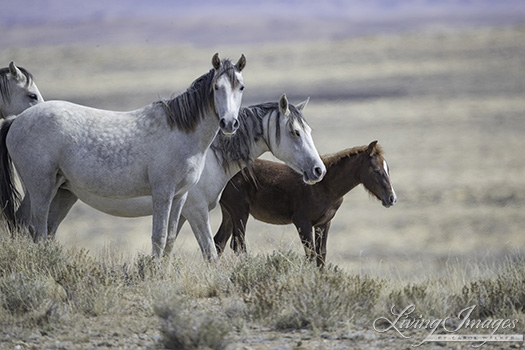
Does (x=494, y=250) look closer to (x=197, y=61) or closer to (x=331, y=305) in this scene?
(x=331, y=305)

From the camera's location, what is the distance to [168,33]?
327ft

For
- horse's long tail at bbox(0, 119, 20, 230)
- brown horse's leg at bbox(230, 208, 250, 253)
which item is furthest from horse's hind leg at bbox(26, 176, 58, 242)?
brown horse's leg at bbox(230, 208, 250, 253)

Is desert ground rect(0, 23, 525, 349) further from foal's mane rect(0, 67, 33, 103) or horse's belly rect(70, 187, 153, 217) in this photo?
foal's mane rect(0, 67, 33, 103)

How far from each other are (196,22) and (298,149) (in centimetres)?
10240

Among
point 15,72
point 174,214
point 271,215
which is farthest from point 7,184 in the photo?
point 271,215

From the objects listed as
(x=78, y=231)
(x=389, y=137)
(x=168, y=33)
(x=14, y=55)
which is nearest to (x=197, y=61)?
(x=14, y=55)

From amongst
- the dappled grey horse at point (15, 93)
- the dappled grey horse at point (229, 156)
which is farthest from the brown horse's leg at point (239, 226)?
the dappled grey horse at point (15, 93)

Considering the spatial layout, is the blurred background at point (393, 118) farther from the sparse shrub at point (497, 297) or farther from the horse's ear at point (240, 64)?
the horse's ear at point (240, 64)

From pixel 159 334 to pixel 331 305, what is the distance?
4.24 feet

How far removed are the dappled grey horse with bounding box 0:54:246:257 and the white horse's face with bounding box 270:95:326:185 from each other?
0.85m

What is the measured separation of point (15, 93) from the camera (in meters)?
8.61

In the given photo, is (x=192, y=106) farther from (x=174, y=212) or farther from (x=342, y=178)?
(x=342, y=178)

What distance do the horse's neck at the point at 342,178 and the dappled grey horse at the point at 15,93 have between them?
10.9ft

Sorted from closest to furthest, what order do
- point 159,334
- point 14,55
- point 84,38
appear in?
point 159,334 < point 14,55 < point 84,38
